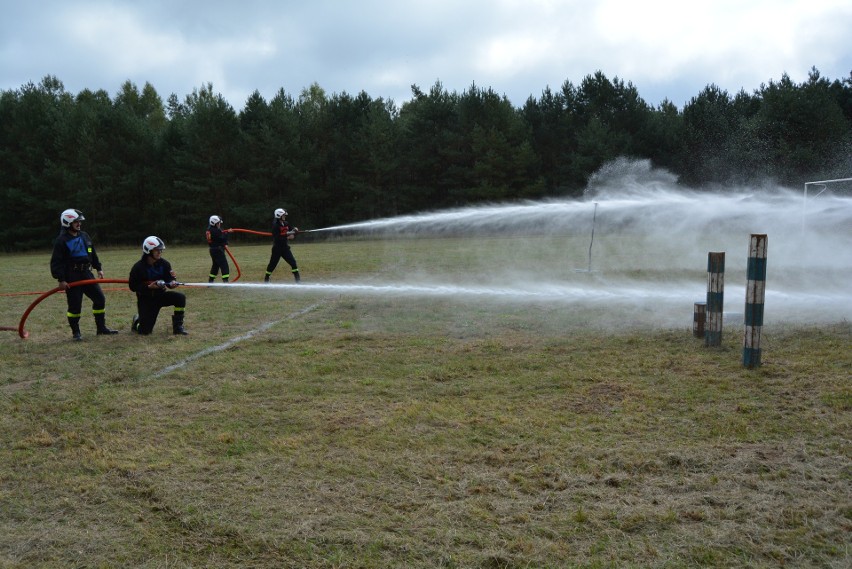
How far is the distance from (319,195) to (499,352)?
4225cm

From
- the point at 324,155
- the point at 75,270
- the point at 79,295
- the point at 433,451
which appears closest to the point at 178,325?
the point at 79,295

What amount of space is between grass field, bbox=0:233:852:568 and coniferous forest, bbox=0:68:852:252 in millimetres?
38383

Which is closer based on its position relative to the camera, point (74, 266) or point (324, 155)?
point (74, 266)

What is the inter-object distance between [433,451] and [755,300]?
13.8 ft

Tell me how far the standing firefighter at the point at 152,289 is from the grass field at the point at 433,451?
0.77m

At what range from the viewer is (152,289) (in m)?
10.5

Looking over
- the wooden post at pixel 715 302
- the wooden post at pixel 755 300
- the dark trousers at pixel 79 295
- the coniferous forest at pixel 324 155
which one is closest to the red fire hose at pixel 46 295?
the dark trousers at pixel 79 295

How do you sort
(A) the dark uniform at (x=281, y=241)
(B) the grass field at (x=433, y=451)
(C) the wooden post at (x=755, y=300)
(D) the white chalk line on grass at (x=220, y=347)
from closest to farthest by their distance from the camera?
1. (B) the grass field at (x=433, y=451)
2. (C) the wooden post at (x=755, y=300)
3. (D) the white chalk line on grass at (x=220, y=347)
4. (A) the dark uniform at (x=281, y=241)

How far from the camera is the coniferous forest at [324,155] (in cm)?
4616

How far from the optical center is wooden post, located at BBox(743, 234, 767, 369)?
23.6 feet

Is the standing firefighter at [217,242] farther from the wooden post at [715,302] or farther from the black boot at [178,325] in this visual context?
the wooden post at [715,302]

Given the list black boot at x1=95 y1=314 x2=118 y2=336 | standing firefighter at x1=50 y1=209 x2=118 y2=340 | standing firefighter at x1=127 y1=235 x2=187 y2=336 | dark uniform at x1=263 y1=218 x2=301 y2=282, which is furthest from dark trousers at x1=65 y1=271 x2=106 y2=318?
dark uniform at x1=263 y1=218 x2=301 y2=282

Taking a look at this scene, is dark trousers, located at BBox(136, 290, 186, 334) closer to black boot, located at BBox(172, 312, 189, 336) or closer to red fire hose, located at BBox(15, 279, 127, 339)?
black boot, located at BBox(172, 312, 189, 336)

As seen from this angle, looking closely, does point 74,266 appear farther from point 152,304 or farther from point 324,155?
point 324,155
